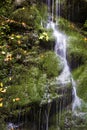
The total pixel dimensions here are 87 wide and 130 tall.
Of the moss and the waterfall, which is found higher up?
the waterfall

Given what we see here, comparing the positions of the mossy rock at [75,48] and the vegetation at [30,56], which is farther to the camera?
the mossy rock at [75,48]

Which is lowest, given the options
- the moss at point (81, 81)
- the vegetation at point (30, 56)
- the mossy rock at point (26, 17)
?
the moss at point (81, 81)

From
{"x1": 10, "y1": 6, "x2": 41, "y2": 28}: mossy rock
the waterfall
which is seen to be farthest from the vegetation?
the waterfall

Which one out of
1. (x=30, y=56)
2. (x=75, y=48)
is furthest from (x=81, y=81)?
(x=30, y=56)

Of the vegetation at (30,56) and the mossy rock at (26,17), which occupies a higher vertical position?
the mossy rock at (26,17)

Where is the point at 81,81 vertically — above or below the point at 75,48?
below

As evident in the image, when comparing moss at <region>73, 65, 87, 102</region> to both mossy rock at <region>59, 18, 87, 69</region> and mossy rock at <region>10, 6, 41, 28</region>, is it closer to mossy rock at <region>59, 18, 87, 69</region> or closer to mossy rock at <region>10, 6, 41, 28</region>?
mossy rock at <region>59, 18, 87, 69</region>

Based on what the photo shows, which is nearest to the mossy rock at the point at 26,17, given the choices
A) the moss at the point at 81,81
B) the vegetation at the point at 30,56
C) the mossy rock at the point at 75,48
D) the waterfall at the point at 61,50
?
the vegetation at the point at 30,56

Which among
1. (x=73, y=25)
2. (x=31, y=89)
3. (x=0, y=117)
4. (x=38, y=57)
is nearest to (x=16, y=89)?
(x=31, y=89)

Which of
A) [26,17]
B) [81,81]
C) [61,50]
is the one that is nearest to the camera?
[81,81]

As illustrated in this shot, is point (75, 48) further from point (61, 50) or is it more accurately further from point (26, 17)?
point (26, 17)

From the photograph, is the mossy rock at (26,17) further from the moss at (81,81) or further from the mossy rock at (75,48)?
the moss at (81,81)

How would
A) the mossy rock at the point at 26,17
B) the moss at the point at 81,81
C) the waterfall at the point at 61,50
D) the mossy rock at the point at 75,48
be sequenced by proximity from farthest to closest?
the mossy rock at the point at 26,17, the mossy rock at the point at 75,48, the moss at the point at 81,81, the waterfall at the point at 61,50

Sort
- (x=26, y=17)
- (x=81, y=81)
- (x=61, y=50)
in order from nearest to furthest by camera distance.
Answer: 1. (x=81, y=81)
2. (x=61, y=50)
3. (x=26, y=17)
